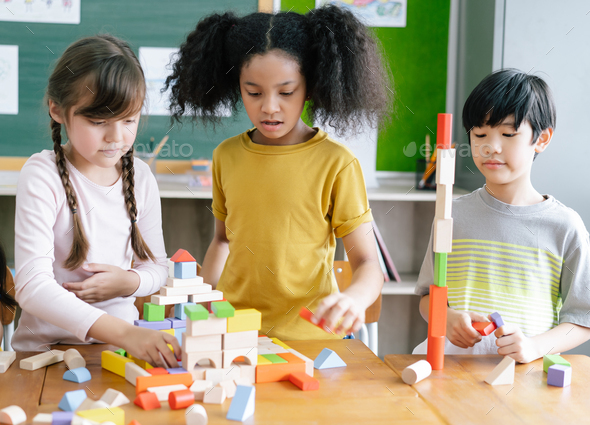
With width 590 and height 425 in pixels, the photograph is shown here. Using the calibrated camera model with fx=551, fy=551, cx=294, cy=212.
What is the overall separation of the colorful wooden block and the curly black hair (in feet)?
2.08

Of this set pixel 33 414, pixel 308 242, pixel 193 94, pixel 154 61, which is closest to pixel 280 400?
pixel 33 414

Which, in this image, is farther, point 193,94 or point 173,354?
point 193,94

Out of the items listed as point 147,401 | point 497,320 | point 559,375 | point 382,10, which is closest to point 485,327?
point 497,320

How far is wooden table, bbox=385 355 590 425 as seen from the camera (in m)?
0.74

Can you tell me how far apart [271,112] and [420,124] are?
5.29ft

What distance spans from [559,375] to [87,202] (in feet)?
3.03

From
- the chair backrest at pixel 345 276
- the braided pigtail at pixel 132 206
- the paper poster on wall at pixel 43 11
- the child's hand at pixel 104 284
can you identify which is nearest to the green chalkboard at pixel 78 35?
the paper poster on wall at pixel 43 11

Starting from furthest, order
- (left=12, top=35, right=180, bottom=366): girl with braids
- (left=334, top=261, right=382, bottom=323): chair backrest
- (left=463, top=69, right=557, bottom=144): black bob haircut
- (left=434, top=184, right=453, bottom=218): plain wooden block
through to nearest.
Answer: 1. (left=334, top=261, right=382, bottom=323): chair backrest
2. (left=463, top=69, right=557, bottom=144): black bob haircut
3. (left=12, top=35, right=180, bottom=366): girl with braids
4. (left=434, top=184, right=453, bottom=218): plain wooden block

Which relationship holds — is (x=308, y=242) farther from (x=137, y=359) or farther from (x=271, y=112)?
(x=137, y=359)

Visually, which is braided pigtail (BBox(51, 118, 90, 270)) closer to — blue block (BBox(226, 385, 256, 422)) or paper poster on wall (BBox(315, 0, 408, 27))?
blue block (BBox(226, 385, 256, 422))

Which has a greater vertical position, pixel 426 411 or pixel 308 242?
pixel 308 242

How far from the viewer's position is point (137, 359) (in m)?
0.84

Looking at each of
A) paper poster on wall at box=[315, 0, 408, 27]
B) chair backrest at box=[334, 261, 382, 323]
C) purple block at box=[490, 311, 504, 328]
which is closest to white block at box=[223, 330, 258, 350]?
purple block at box=[490, 311, 504, 328]

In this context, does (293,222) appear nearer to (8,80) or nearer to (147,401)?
(147,401)
